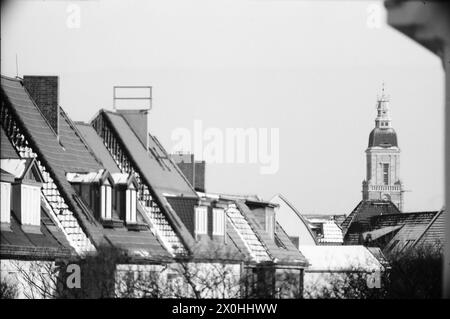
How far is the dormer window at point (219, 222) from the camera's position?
20719 millimetres

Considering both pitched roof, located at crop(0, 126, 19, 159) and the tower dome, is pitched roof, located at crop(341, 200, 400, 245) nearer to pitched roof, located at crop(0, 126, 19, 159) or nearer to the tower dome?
the tower dome

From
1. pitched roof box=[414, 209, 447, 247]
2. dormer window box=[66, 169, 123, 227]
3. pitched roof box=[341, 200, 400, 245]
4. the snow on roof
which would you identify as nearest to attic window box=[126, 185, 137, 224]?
dormer window box=[66, 169, 123, 227]

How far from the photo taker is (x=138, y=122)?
20.1 m

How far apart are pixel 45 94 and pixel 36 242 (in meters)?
1.65

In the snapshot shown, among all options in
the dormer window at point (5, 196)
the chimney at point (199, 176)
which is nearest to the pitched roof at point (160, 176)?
the chimney at point (199, 176)

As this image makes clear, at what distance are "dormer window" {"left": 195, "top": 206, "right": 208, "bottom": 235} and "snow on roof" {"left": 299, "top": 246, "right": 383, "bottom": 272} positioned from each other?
2318 mm

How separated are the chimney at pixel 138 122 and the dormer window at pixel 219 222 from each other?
108 centimetres

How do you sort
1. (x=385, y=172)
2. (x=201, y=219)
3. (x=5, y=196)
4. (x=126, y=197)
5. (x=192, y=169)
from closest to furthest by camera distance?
(x=385, y=172), (x=5, y=196), (x=126, y=197), (x=192, y=169), (x=201, y=219)

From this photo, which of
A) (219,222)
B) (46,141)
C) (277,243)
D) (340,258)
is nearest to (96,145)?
(46,141)

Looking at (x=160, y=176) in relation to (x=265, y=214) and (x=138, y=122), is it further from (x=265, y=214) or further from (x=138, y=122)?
(x=265, y=214)

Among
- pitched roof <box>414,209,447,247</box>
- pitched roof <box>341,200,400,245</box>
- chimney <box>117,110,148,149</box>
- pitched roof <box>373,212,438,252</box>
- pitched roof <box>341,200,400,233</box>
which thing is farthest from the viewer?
pitched roof <box>341,200,400,245</box>

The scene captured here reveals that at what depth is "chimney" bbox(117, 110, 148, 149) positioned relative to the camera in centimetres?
1978
